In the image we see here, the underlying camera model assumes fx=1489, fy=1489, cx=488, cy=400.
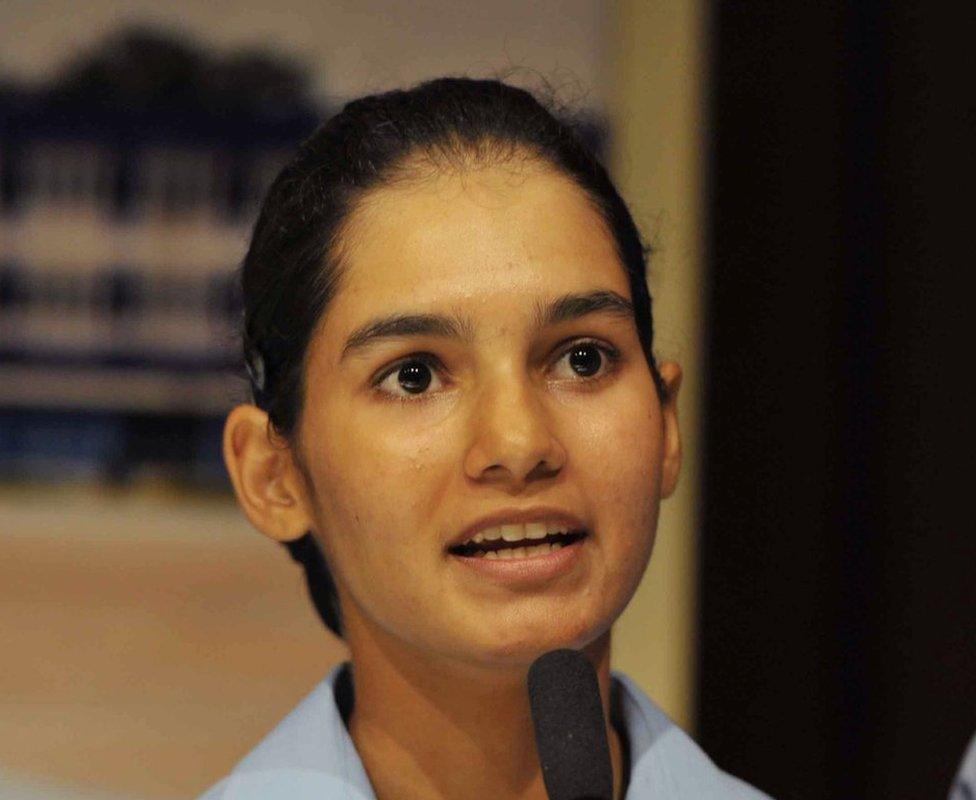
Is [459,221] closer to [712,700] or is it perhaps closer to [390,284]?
[390,284]

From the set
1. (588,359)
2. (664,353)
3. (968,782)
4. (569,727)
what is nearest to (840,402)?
(664,353)

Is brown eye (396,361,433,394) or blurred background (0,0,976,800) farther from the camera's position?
blurred background (0,0,976,800)

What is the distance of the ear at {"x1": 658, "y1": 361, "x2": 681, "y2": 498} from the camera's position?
0.99 metres

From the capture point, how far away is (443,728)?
94 cm

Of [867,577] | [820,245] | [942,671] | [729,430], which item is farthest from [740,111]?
[942,671]

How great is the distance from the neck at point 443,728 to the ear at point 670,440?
4.5 inches

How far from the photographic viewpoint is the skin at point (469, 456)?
0.87 metres

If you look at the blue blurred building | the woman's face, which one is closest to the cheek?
the woman's face

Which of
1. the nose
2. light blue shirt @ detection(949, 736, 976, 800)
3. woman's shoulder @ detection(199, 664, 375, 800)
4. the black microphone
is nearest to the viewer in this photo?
the black microphone

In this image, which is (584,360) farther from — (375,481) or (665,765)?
(665,765)

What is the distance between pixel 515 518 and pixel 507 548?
0.07ft

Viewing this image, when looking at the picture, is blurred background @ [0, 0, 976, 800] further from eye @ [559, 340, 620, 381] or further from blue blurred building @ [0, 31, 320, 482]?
eye @ [559, 340, 620, 381]

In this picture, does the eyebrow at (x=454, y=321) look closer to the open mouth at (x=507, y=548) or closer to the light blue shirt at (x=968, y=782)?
the open mouth at (x=507, y=548)

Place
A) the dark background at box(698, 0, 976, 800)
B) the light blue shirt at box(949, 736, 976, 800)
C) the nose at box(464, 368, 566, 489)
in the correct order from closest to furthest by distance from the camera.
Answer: the nose at box(464, 368, 566, 489), the light blue shirt at box(949, 736, 976, 800), the dark background at box(698, 0, 976, 800)
